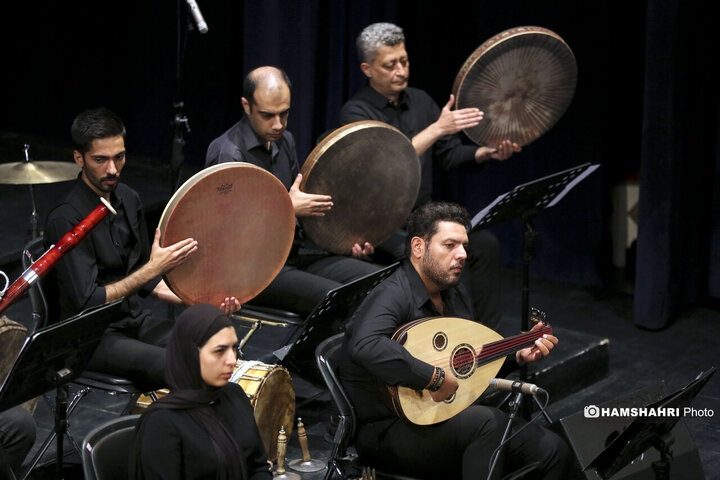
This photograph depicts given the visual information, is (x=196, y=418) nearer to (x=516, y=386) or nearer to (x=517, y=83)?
(x=516, y=386)

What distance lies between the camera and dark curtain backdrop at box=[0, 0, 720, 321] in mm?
5938

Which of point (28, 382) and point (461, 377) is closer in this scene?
point (28, 382)

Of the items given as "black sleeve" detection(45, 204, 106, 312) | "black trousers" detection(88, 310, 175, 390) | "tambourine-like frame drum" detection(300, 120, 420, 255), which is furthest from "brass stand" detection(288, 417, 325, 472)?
"black sleeve" detection(45, 204, 106, 312)

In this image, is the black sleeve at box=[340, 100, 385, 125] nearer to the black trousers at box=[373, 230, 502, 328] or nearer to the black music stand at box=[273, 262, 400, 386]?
the black trousers at box=[373, 230, 502, 328]

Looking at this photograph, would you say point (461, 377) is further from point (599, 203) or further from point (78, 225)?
point (599, 203)

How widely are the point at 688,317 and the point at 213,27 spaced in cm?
404

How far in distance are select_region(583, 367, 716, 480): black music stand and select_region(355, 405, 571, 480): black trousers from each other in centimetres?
37

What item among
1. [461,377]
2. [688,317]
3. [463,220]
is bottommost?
[688,317]

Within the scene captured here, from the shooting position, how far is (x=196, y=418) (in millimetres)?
3127

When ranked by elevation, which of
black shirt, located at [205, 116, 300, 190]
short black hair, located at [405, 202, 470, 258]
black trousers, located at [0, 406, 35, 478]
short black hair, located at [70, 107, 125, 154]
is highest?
short black hair, located at [70, 107, 125, 154]

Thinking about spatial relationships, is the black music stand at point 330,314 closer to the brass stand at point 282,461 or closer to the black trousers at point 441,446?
the brass stand at point 282,461

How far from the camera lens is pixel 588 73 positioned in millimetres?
6508

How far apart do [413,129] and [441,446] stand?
88.9 inches

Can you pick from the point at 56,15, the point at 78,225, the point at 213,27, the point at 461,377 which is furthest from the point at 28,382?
the point at 56,15
